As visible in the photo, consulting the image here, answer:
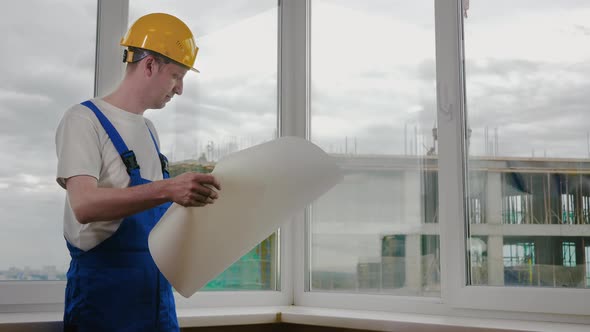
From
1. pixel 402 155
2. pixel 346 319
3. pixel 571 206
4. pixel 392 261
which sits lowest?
pixel 346 319

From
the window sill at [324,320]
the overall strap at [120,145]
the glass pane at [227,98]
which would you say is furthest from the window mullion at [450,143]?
the overall strap at [120,145]

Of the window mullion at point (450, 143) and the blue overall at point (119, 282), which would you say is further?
the window mullion at point (450, 143)

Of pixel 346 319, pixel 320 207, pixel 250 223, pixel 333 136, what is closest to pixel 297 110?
pixel 333 136

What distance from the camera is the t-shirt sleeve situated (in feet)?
4.87

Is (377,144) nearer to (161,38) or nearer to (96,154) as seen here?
(161,38)

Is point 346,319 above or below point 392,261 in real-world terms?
below

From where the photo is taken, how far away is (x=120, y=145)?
1576 millimetres

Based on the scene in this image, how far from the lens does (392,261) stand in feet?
8.25

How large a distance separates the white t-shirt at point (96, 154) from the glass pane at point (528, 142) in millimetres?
1206

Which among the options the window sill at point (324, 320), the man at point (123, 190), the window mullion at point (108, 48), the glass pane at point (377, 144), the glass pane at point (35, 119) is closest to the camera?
the man at point (123, 190)

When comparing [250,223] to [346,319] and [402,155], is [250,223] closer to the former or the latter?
[346,319]

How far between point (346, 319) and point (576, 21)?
1261 mm

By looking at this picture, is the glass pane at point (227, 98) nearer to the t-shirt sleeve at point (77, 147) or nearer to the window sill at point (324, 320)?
the window sill at point (324, 320)

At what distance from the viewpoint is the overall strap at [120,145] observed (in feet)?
5.16
